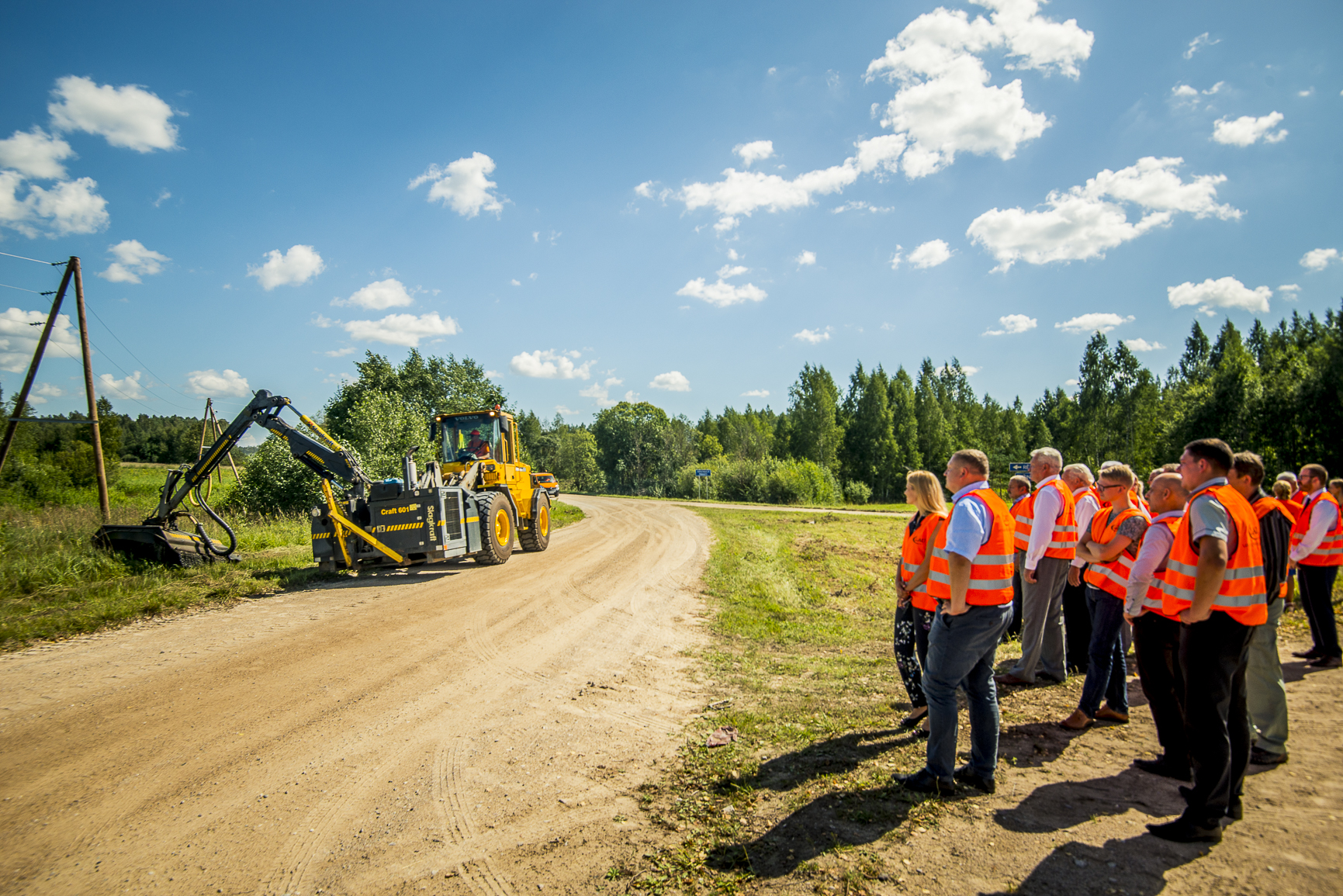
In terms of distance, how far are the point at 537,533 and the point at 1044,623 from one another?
11.7 metres

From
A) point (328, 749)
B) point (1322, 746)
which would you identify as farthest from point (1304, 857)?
point (328, 749)

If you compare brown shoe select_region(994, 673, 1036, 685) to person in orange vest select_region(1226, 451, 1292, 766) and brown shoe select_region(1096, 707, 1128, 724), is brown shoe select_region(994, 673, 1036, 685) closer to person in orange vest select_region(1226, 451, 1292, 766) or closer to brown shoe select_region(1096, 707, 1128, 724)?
brown shoe select_region(1096, 707, 1128, 724)

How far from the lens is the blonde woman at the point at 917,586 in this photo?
4285 millimetres

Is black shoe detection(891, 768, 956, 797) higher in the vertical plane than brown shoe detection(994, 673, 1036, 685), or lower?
higher

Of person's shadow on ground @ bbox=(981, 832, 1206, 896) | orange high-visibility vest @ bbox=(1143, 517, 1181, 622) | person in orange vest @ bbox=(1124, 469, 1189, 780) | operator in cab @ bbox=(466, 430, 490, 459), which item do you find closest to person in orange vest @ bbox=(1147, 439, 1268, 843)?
person's shadow on ground @ bbox=(981, 832, 1206, 896)

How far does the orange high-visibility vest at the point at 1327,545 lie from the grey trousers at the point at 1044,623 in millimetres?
3040

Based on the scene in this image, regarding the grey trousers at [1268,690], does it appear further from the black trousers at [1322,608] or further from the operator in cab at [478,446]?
the operator in cab at [478,446]

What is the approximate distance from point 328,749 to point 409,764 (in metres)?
0.72

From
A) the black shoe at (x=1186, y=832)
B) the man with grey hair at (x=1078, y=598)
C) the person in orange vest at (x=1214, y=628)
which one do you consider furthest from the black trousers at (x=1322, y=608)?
the black shoe at (x=1186, y=832)

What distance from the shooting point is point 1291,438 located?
32.2 m

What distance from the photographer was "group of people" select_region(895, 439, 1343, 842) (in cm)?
331

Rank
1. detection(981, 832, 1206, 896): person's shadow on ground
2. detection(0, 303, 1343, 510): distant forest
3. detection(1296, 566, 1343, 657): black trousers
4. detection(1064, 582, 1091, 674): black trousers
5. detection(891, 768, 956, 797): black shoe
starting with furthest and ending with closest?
detection(0, 303, 1343, 510): distant forest, detection(1296, 566, 1343, 657): black trousers, detection(1064, 582, 1091, 674): black trousers, detection(891, 768, 956, 797): black shoe, detection(981, 832, 1206, 896): person's shadow on ground

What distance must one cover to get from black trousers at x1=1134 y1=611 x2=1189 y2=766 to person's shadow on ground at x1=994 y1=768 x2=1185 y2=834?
25cm

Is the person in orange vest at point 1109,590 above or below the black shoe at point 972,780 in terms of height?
above
